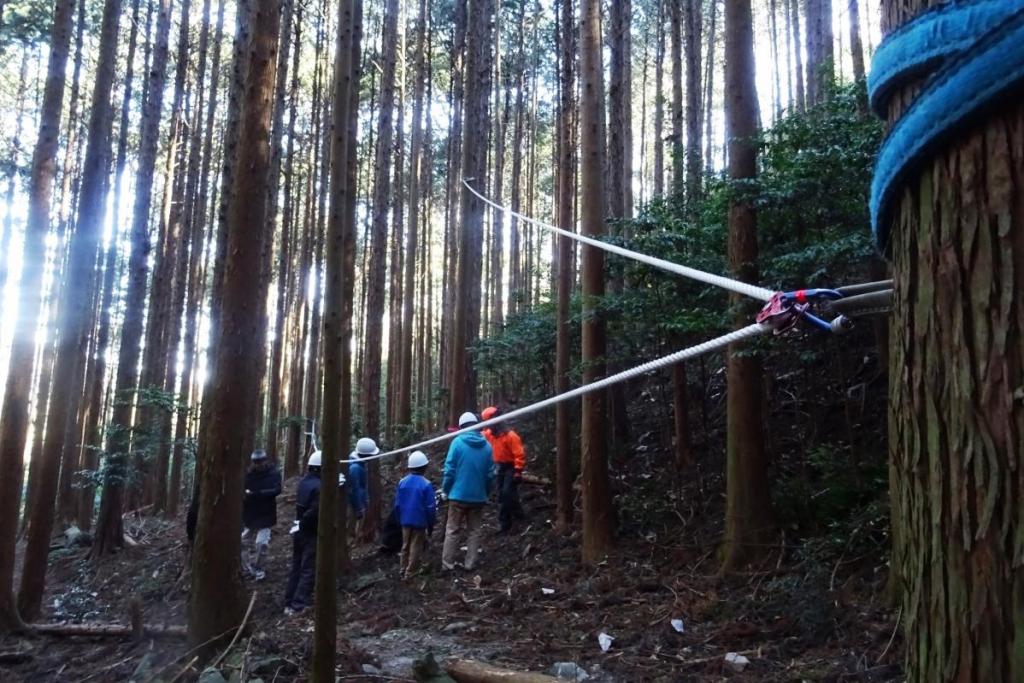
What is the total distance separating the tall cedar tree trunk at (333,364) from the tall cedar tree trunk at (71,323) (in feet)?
19.1

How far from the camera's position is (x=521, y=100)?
21875 mm

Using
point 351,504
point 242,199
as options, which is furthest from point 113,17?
point 351,504

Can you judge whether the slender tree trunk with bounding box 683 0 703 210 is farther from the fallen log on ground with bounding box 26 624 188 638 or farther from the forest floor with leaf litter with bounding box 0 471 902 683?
the fallen log on ground with bounding box 26 624 188 638

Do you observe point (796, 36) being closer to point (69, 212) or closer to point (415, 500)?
point (415, 500)

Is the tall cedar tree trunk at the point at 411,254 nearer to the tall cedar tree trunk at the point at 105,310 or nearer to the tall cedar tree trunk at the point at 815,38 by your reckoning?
the tall cedar tree trunk at the point at 105,310

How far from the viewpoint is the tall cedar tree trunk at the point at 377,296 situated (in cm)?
1016

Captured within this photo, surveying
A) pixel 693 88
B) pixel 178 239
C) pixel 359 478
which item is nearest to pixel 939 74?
pixel 359 478

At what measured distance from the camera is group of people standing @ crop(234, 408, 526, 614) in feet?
24.7

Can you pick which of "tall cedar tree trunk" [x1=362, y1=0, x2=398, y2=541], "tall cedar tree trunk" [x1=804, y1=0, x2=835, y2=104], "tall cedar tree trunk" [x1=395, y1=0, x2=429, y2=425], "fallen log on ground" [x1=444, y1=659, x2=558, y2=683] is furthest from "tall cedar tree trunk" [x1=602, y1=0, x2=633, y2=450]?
"tall cedar tree trunk" [x1=395, y1=0, x2=429, y2=425]

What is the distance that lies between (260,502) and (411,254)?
8.66 m

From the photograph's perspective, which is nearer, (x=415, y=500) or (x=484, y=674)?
(x=484, y=674)

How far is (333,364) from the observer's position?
3.88 meters

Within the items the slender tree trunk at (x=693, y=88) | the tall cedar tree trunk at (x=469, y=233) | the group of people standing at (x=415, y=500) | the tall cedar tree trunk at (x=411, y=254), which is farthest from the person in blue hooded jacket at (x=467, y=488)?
the tall cedar tree trunk at (x=411, y=254)

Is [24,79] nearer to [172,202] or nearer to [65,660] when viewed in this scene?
[172,202]
